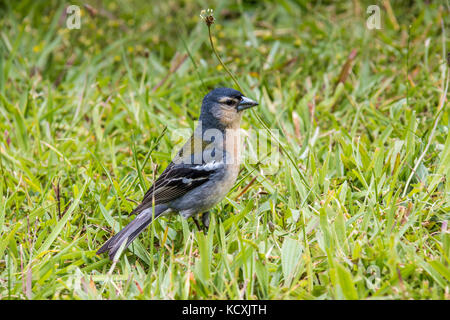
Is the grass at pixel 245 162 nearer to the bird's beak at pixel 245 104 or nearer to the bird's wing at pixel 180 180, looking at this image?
the bird's wing at pixel 180 180

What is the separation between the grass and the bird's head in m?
0.42

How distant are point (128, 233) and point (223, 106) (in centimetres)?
134

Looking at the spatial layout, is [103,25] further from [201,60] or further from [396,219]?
[396,219]

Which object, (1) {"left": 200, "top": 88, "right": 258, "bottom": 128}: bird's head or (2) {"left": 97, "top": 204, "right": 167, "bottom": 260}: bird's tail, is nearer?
(2) {"left": 97, "top": 204, "right": 167, "bottom": 260}: bird's tail

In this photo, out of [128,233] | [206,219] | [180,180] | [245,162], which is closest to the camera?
[128,233]

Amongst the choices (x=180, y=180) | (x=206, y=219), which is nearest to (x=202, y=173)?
(x=180, y=180)

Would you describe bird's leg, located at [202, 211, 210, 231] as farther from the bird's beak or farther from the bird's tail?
the bird's beak

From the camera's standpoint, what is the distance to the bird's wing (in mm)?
3889

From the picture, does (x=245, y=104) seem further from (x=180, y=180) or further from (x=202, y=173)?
(x=180, y=180)

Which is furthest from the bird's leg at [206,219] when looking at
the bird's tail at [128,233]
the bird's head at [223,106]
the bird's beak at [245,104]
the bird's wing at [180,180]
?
the bird's beak at [245,104]

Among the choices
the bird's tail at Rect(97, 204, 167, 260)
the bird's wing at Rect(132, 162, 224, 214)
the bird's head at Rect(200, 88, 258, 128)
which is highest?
the bird's head at Rect(200, 88, 258, 128)

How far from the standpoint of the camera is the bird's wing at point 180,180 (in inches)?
153

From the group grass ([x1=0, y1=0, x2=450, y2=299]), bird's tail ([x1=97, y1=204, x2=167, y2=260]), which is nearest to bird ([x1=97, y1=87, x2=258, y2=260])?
bird's tail ([x1=97, y1=204, x2=167, y2=260])

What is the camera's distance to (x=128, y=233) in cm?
359
